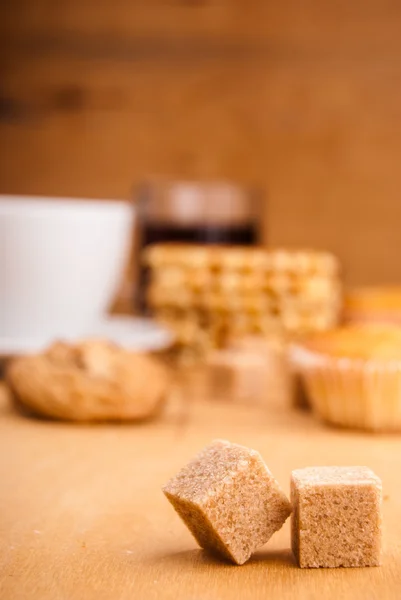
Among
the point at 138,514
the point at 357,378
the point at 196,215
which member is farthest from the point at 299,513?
the point at 196,215

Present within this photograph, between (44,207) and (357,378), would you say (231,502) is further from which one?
(44,207)

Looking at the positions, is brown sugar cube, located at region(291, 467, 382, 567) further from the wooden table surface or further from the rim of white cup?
the rim of white cup

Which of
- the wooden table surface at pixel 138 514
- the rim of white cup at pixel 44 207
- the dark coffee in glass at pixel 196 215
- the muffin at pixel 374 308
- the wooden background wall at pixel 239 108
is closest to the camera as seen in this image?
the wooden table surface at pixel 138 514

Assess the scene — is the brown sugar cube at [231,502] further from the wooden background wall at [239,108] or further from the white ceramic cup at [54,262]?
the wooden background wall at [239,108]

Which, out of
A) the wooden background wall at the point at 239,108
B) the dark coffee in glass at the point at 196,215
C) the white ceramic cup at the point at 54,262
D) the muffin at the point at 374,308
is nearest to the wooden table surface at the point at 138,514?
the white ceramic cup at the point at 54,262

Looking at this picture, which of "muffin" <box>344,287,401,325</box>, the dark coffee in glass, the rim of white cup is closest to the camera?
the rim of white cup

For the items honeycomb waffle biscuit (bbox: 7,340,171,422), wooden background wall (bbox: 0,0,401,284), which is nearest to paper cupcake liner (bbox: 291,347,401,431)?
honeycomb waffle biscuit (bbox: 7,340,171,422)

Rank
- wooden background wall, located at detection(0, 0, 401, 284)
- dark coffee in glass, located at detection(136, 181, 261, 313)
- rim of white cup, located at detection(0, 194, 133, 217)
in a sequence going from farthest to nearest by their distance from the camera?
1. wooden background wall, located at detection(0, 0, 401, 284)
2. dark coffee in glass, located at detection(136, 181, 261, 313)
3. rim of white cup, located at detection(0, 194, 133, 217)
